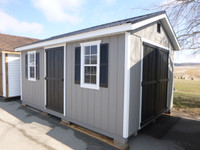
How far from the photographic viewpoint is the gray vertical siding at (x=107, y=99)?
267 cm

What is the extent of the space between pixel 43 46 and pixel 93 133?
3.38 metres

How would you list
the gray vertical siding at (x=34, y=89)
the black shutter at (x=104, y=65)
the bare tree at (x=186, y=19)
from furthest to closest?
the bare tree at (x=186, y=19)
the gray vertical siding at (x=34, y=89)
the black shutter at (x=104, y=65)

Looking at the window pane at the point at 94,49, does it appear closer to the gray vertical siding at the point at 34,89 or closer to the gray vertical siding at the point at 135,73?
the gray vertical siding at the point at 135,73

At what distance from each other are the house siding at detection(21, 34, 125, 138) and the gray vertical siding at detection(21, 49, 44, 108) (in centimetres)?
144

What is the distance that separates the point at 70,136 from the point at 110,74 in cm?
183

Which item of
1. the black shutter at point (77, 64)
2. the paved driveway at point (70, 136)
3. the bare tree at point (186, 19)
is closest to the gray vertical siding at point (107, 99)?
the black shutter at point (77, 64)

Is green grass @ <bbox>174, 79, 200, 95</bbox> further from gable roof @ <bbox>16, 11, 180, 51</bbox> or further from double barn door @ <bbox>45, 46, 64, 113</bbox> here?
double barn door @ <bbox>45, 46, 64, 113</bbox>

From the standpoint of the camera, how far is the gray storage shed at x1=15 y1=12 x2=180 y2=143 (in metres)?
2.65

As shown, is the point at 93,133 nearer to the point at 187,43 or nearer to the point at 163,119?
the point at 163,119

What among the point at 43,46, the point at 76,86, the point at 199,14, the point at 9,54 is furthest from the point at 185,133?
the point at 9,54

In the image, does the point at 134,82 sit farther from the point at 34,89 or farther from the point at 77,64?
the point at 34,89

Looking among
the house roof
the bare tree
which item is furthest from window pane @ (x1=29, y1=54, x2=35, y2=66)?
the bare tree

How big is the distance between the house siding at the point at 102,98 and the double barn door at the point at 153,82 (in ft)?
2.88

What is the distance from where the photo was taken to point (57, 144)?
2746 millimetres
